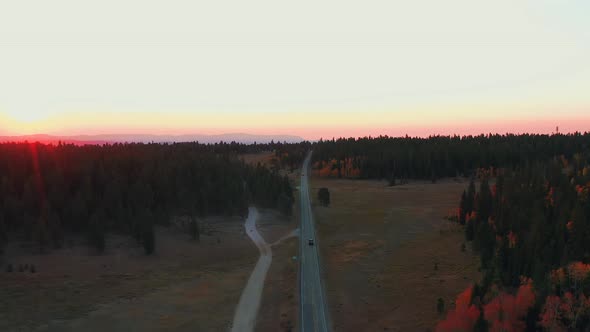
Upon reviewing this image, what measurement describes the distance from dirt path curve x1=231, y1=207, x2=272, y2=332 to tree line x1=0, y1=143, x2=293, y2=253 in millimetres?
18991

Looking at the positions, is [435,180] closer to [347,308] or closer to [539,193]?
[539,193]

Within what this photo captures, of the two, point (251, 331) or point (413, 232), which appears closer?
point (251, 331)

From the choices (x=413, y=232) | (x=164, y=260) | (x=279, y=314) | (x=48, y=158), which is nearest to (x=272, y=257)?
(x=164, y=260)

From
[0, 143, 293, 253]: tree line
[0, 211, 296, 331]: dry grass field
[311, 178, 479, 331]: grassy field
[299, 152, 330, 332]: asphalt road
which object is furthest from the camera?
[0, 143, 293, 253]: tree line

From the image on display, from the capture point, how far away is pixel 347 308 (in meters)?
52.1

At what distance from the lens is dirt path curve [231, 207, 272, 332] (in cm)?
4822

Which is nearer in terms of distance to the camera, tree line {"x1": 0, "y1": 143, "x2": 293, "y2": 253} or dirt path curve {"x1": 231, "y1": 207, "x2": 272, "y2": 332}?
dirt path curve {"x1": 231, "y1": 207, "x2": 272, "y2": 332}

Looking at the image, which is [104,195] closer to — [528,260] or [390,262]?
[390,262]

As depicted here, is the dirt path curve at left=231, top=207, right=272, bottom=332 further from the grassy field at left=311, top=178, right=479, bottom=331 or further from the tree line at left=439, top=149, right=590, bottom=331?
the tree line at left=439, top=149, right=590, bottom=331

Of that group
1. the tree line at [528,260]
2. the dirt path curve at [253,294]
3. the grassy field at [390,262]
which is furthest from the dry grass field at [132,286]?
the tree line at [528,260]

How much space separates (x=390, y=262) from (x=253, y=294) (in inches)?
994

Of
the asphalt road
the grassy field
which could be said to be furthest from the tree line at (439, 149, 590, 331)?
the asphalt road

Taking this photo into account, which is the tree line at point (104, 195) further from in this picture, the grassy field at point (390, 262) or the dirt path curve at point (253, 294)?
the grassy field at point (390, 262)

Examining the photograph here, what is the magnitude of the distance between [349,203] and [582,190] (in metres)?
59.7
